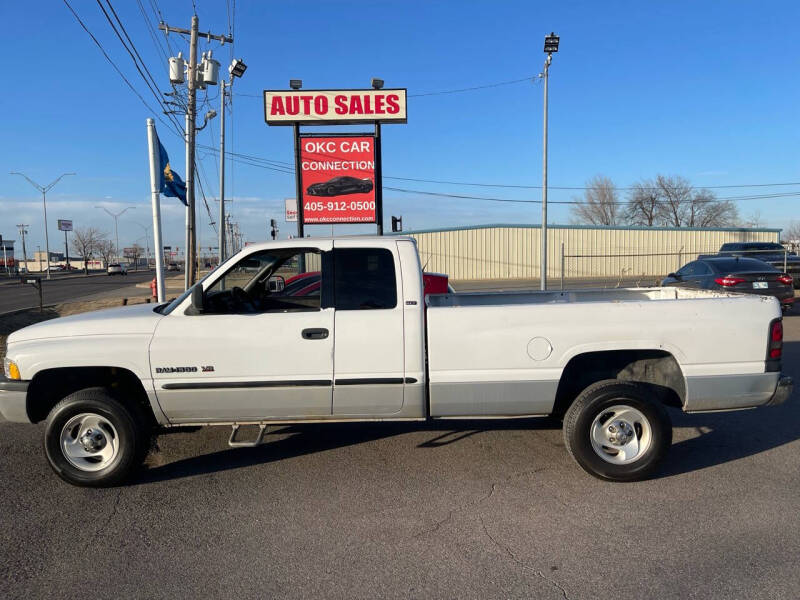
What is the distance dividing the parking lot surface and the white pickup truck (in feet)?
1.47

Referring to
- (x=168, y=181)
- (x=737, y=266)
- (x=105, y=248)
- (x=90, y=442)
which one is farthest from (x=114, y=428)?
(x=105, y=248)

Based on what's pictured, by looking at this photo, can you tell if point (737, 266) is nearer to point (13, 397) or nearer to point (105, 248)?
point (13, 397)

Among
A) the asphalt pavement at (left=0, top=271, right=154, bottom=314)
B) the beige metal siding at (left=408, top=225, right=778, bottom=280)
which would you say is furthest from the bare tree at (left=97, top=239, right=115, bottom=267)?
the beige metal siding at (left=408, top=225, right=778, bottom=280)

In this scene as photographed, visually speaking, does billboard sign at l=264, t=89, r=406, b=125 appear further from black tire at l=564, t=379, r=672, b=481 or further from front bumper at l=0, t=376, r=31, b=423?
black tire at l=564, t=379, r=672, b=481

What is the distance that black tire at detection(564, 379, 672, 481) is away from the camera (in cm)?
444

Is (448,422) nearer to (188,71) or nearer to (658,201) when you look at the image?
(188,71)

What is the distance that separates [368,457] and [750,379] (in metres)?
3.12

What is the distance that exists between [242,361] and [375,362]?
0.99 meters

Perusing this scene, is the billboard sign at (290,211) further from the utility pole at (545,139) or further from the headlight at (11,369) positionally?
the headlight at (11,369)

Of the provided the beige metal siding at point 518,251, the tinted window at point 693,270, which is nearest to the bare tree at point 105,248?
the beige metal siding at point 518,251

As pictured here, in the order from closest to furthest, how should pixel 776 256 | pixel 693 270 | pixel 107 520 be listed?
pixel 107 520
pixel 693 270
pixel 776 256

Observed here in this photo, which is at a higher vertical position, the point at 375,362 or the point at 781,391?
the point at 375,362

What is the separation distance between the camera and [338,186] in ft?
48.9

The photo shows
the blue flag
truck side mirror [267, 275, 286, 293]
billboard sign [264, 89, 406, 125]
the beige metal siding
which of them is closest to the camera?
truck side mirror [267, 275, 286, 293]
